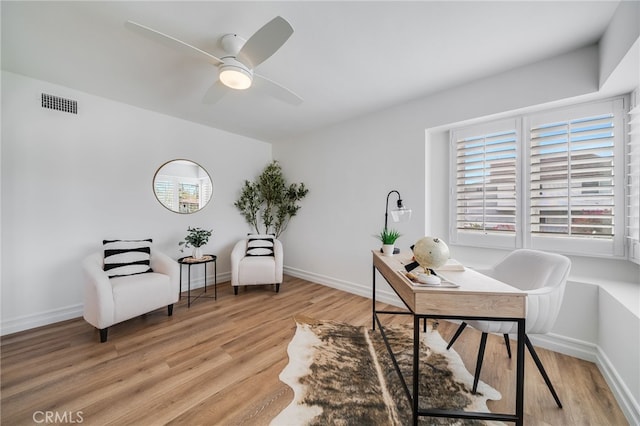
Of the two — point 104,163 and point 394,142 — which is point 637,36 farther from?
point 104,163

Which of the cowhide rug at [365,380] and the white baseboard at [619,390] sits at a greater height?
the white baseboard at [619,390]

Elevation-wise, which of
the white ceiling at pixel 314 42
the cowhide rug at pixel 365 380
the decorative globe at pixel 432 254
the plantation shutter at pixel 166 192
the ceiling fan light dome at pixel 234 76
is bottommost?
the cowhide rug at pixel 365 380

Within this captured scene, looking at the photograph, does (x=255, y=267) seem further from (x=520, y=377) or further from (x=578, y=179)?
(x=578, y=179)

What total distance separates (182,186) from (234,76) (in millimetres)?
2341

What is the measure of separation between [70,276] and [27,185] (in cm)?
107

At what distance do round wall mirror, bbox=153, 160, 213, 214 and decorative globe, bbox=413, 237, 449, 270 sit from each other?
11.4 ft

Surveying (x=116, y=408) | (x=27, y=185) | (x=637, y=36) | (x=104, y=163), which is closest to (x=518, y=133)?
(x=637, y=36)

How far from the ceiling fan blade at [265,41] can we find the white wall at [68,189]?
2354 mm

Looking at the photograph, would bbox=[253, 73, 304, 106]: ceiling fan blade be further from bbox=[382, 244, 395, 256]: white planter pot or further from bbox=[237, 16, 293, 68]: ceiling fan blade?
bbox=[382, 244, 395, 256]: white planter pot

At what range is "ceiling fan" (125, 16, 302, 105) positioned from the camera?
1.44 m

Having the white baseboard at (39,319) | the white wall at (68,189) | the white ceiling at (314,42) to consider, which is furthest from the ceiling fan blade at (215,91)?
the white baseboard at (39,319)

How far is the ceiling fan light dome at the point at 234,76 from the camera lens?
1855 mm

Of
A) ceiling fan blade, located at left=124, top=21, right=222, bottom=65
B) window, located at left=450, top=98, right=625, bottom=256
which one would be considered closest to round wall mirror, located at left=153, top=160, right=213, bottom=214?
ceiling fan blade, located at left=124, top=21, right=222, bottom=65

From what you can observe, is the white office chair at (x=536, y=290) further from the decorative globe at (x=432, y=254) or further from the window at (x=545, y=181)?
the window at (x=545, y=181)
